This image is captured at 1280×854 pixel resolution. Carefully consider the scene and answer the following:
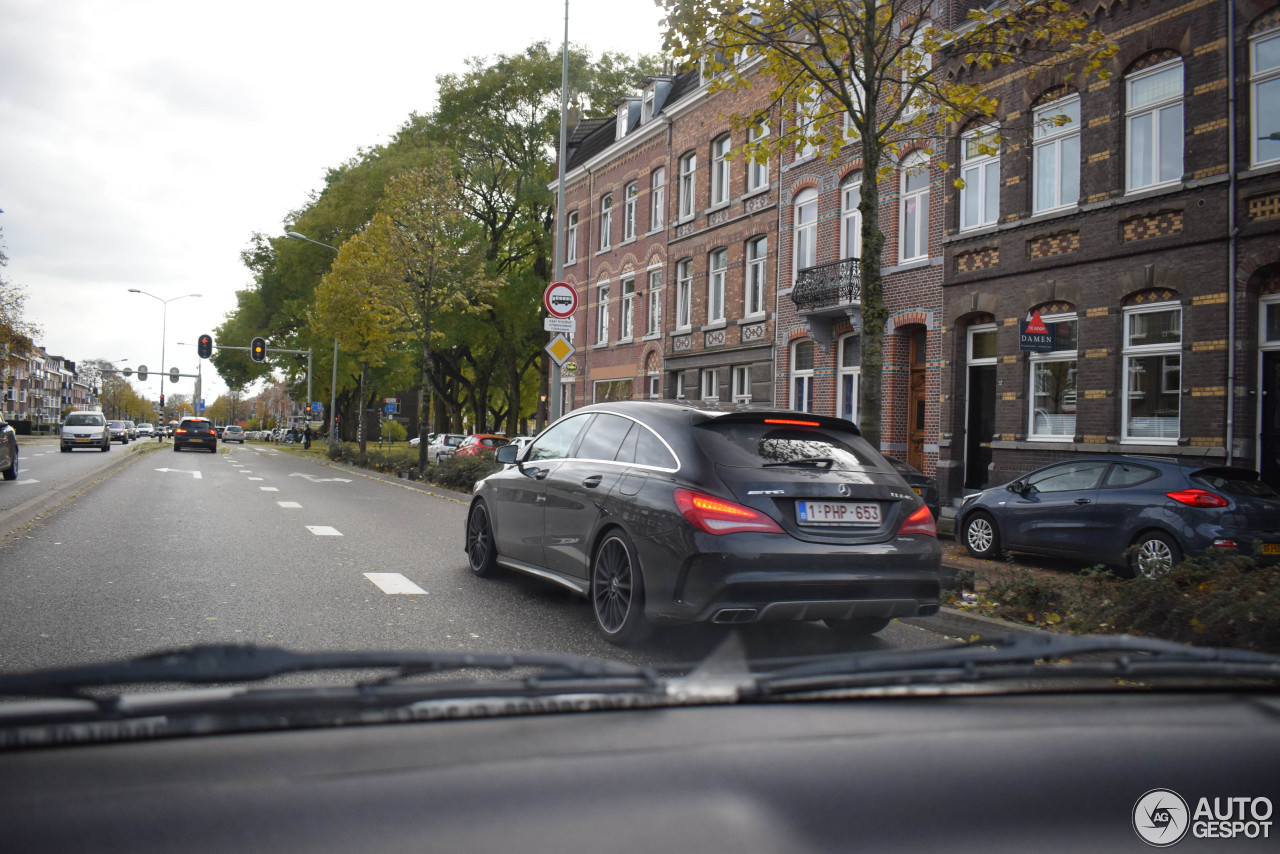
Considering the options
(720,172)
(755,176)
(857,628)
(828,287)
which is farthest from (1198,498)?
(720,172)

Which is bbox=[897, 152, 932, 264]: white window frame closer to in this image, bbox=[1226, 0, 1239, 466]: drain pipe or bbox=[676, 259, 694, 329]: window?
bbox=[1226, 0, 1239, 466]: drain pipe

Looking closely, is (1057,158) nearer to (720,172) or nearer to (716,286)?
(716,286)

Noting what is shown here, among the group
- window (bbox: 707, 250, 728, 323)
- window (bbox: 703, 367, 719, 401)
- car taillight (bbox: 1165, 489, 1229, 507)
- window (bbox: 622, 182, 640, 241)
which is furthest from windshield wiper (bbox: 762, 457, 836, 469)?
window (bbox: 622, 182, 640, 241)

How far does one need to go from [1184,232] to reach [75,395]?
647 ft

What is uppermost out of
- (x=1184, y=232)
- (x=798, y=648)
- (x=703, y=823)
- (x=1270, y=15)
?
(x=1270, y=15)

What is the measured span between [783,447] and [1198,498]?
6672 millimetres

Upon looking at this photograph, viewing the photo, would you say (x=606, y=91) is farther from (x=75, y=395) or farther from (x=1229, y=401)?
(x=75, y=395)

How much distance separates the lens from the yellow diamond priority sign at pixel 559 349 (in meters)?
17.9

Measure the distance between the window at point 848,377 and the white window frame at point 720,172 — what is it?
722 cm

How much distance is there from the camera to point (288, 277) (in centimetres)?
5350

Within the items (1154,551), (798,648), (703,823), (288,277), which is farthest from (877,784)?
(288,277)

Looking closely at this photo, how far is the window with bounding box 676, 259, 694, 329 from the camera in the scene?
101 ft

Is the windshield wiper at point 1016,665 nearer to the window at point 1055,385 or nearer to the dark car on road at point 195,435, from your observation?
the window at point 1055,385

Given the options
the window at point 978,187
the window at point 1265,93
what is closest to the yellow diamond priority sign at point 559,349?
the window at point 978,187
